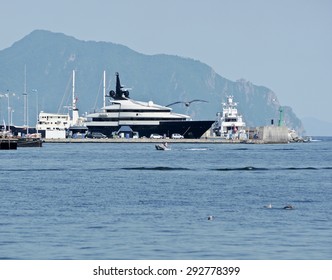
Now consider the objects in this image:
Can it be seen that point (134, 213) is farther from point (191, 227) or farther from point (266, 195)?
point (266, 195)

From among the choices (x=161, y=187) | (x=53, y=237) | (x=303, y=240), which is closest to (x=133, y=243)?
(x=53, y=237)

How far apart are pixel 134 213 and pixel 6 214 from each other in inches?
266

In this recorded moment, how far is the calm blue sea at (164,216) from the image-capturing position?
4378 cm

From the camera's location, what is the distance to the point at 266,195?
7250cm

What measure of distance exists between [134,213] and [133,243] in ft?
41.5

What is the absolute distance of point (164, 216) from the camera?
56531 mm

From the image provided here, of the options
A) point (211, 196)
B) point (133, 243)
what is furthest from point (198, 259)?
point (211, 196)

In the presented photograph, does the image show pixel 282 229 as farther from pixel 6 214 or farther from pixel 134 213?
pixel 6 214

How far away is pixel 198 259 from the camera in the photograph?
136 feet

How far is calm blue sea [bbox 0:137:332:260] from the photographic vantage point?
1724 inches
